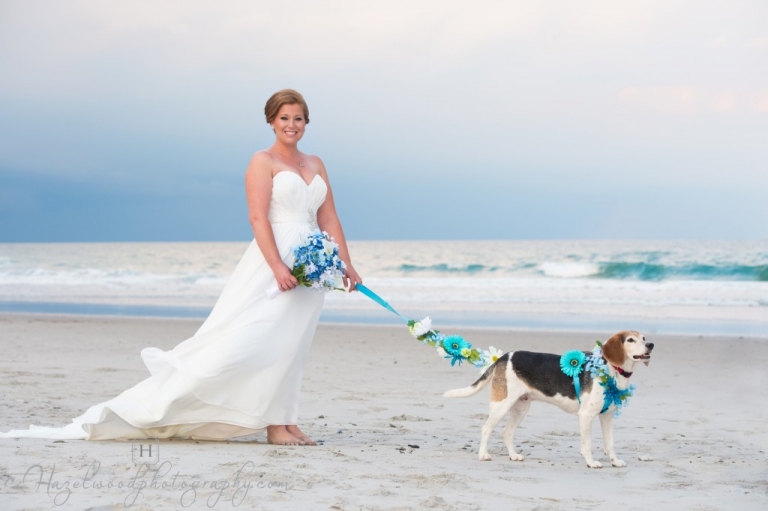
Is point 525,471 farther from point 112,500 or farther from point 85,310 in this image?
point 85,310

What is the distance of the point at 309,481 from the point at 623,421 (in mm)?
3941

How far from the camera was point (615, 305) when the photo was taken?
2123 centimetres

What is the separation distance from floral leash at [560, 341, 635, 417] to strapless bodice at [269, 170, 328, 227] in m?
2.03

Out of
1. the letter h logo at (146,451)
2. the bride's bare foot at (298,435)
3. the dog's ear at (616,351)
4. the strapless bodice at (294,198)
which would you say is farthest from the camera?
the bride's bare foot at (298,435)

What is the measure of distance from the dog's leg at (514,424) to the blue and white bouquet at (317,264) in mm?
1563

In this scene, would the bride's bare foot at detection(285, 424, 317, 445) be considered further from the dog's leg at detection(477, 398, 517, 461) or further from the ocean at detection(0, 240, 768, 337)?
the ocean at detection(0, 240, 768, 337)

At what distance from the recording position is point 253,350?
5496 mm

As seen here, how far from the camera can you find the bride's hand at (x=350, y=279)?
567 cm

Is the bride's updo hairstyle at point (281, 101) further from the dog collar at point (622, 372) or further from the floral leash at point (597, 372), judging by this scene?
the dog collar at point (622, 372)

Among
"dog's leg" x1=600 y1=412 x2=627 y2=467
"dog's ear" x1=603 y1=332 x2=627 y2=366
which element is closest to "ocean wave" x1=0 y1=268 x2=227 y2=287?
"dog's leg" x1=600 y1=412 x2=627 y2=467

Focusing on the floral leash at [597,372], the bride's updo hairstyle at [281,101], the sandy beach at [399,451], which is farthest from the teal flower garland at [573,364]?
the bride's updo hairstyle at [281,101]

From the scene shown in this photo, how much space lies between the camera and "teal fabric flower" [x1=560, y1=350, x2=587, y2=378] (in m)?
5.29

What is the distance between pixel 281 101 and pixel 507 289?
74.0 ft

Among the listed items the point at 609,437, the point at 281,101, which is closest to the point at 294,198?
the point at 281,101
